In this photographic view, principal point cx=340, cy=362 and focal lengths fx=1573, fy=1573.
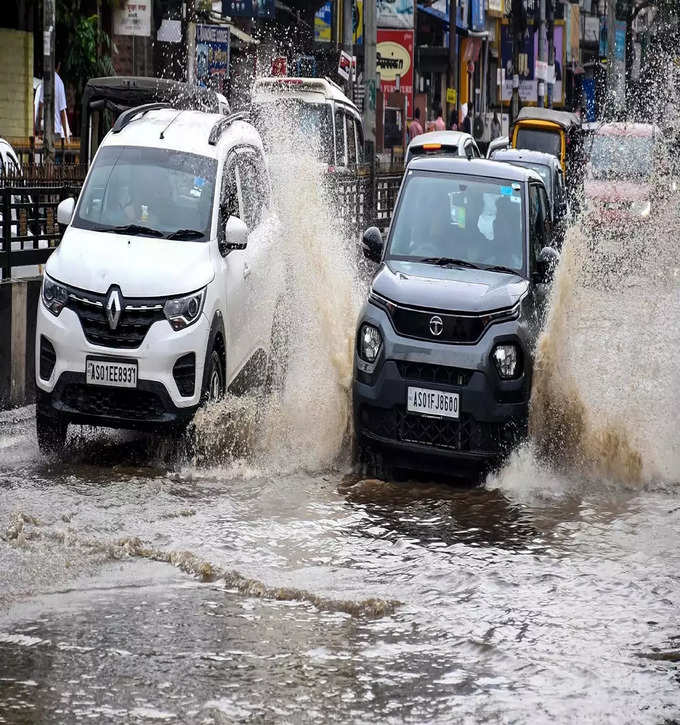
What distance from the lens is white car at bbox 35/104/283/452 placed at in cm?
973

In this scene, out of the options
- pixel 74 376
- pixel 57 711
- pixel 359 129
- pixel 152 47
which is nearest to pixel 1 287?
pixel 74 376

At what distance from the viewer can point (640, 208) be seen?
26906 mm

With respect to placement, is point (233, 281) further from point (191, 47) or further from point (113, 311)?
point (191, 47)

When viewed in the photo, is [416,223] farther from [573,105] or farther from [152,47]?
[573,105]

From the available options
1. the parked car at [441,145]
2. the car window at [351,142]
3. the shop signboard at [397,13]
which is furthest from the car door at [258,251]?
the shop signboard at [397,13]

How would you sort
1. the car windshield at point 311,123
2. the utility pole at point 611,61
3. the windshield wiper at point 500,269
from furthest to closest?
the utility pole at point 611,61
the car windshield at point 311,123
the windshield wiper at point 500,269

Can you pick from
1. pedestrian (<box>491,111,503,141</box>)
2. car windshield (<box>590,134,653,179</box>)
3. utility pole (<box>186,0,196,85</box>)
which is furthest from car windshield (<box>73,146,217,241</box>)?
pedestrian (<box>491,111,503,141</box>)

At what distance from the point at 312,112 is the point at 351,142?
156 centimetres

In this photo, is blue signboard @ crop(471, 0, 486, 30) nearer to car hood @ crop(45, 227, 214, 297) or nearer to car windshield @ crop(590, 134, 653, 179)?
car windshield @ crop(590, 134, 653, 179)

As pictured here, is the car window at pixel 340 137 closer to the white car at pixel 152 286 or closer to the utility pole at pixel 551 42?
the white car at pixel 152 286

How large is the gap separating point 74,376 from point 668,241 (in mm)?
17814

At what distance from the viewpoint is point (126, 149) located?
1100 centimetres

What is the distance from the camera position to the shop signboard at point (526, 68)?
81000 millimetres

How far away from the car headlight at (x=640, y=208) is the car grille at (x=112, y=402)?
60.0 ft
